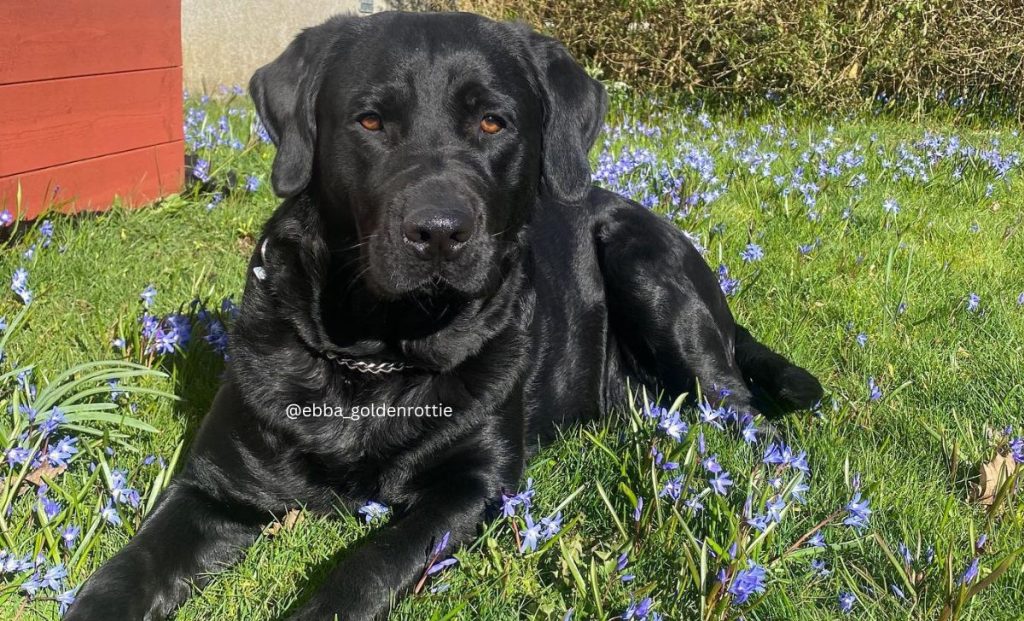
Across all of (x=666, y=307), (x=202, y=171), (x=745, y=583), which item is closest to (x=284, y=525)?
(x=745, y=583)

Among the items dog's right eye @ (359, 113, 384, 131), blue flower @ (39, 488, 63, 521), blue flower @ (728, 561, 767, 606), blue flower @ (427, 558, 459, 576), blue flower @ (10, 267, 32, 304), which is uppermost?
dog's right eye @ (359, 113, 384, 131)

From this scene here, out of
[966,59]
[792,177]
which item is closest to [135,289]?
[792,177]

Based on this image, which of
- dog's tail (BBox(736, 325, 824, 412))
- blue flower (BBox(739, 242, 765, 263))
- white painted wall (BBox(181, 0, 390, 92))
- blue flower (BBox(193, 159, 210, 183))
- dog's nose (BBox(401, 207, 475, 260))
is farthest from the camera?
white painted wall (BBox(181, 0, 390, 92))

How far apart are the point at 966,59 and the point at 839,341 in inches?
232

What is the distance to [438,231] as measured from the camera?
2188 millimetres

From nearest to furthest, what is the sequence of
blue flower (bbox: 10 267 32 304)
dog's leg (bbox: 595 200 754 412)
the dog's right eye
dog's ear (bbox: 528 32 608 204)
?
the dog's right eye, dog's ear (bbox: 528 32 608 204), blue flower (bbox: 10 267 32 304), dog's leg (bbox: 595 200 754 412)

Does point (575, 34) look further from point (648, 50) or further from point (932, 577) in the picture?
point (932, 577)

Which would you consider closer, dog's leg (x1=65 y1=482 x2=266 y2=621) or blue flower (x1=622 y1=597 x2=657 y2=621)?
blue flower (x1=622 y1=597 x2=657 y2=621)

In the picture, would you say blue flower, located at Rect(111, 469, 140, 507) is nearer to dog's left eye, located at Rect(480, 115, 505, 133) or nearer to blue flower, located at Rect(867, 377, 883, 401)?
dog's left eye, located at Rect(480, 115, 505, 133)

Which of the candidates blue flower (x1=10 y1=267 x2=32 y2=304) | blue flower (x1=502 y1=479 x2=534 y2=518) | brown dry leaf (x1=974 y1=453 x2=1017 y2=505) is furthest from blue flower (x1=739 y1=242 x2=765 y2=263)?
blue flower (x1=10 y1=267 x2=32 y2=304)

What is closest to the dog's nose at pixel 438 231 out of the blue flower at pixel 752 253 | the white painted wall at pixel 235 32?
the blue flower at pixel 752 253

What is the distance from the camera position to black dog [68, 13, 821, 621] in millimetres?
2258

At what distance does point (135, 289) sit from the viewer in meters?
3.79

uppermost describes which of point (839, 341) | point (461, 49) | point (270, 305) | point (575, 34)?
point (461, 49)
